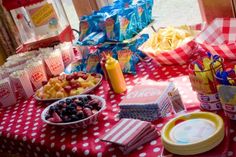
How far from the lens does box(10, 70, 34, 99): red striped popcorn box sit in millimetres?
2008

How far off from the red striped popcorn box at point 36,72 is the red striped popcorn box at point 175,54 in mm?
659

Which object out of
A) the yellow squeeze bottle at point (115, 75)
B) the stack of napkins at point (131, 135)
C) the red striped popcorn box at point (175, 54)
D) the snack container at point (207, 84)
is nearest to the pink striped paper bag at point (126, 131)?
the stack of napkins at point (131, 135)

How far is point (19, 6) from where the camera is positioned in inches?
102

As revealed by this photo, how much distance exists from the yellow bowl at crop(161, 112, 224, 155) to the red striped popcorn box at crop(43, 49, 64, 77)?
116 centimetres

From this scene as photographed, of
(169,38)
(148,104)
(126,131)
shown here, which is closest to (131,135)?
(126,131)

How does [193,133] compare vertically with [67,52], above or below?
below

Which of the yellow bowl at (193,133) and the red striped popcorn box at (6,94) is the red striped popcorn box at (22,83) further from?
the yellow bowl at (193,133)

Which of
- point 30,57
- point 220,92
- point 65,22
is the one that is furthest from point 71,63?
point 220,92

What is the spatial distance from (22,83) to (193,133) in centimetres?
120

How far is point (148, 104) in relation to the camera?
4.34 feet

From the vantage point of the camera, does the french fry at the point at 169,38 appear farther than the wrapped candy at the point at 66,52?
No

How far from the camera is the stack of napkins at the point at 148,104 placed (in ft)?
4.34

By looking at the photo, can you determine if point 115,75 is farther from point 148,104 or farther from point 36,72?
point 36,72

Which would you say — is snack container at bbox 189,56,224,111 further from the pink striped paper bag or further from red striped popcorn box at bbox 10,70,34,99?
red striped popcorn box at bbox 10,70,34,99
